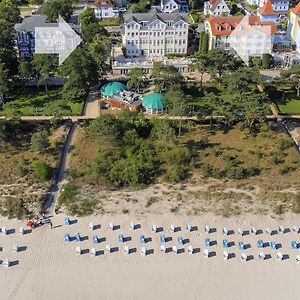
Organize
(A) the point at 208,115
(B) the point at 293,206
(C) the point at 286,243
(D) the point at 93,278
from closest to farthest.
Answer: (D) the point at 93,278 → (C) the point at 286,243 → (B) the point at 293,206 → (A) the point at 208,115

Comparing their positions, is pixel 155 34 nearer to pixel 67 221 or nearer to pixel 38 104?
pixel 38 104

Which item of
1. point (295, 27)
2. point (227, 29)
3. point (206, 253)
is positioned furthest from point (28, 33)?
point (206, 253)

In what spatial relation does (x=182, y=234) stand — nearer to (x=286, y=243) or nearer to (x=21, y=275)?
(x=286, y=243)

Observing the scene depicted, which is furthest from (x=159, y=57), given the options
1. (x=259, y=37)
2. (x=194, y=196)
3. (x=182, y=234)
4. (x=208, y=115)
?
(x=182, y=234)

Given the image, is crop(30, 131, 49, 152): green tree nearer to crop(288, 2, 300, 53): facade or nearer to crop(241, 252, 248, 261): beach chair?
crop(241, 252, 248, 261): beach chair

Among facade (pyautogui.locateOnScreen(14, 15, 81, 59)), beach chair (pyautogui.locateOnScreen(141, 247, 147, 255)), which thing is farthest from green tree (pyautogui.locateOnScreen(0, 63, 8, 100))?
beach chair (pyautogui.locateOnScreen(141, 247, 147, 255))

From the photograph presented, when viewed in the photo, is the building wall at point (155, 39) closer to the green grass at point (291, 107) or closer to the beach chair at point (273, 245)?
the green grass at point (291, 107)
